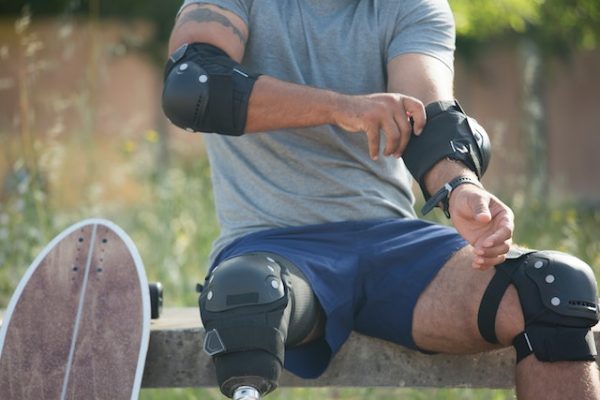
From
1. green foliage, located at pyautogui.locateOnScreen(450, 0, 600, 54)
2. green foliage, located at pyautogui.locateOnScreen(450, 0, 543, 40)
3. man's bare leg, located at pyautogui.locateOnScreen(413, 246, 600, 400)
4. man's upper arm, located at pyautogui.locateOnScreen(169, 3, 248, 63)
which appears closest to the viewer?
man's bare leg, located at pyautogui.locateOnScreen(413, 246, 600, 400)

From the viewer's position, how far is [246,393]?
234 centimetres

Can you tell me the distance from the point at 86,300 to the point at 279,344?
1.97 feet

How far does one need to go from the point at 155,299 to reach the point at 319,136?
1.97ft

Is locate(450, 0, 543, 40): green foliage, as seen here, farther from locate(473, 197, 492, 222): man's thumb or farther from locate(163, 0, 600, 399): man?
locate(473, 197, 492, 222): man's thumb

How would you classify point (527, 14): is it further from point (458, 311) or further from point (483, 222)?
point (483, 222)

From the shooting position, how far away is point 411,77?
282 centimetres

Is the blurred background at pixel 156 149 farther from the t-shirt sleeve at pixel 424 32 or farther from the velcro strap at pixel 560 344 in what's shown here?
the velcro strap at pixel 560 344

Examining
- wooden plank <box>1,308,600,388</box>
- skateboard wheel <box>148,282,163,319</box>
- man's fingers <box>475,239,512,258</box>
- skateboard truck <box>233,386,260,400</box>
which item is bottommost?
wooden plank <box>1,308,600,388</box>

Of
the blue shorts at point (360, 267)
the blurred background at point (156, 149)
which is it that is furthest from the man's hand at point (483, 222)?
the blurred background at point (156, 149)

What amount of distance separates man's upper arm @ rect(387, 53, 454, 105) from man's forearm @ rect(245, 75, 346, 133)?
281mm

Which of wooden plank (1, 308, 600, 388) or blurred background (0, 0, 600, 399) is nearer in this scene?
wooden plank (1, 308, 600, 388)

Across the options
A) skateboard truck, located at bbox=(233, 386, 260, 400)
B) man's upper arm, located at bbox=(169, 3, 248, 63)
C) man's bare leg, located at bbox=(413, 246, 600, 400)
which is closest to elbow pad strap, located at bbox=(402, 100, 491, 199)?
man's bare leg, located at bbox=(413, 246, 600, 400)

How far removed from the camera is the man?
2385 millimetres

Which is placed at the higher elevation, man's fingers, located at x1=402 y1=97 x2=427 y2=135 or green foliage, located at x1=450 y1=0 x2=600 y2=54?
man's fingers, located at x1=402 y1=97 x2=427 y2=135
